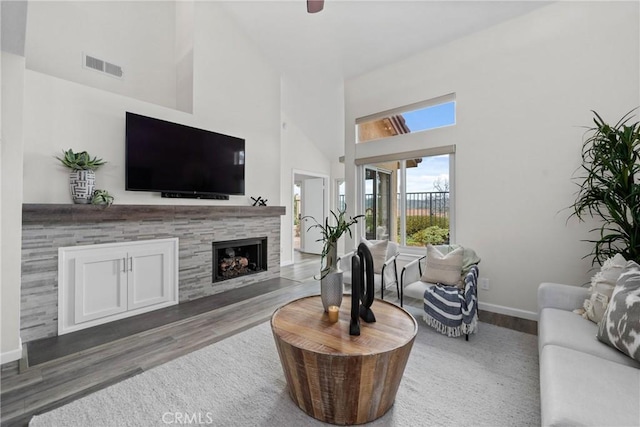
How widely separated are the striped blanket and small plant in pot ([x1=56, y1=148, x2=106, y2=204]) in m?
3.51

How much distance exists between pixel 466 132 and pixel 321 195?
406cm

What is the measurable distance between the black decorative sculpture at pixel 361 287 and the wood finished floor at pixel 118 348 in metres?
1.51

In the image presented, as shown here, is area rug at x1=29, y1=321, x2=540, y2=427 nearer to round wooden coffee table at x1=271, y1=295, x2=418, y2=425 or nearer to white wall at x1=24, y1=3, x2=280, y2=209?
round wooden coffee table at x1=271, y1=295, x2=418, y2=425

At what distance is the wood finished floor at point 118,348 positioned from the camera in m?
1.81

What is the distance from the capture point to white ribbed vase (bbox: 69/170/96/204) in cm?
275

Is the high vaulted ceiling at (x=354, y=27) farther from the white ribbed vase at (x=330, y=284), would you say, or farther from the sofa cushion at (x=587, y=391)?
the sofa cushion at (x=587, y=391)

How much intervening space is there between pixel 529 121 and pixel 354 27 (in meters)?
2.42

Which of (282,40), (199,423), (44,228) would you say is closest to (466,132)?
(282,40)

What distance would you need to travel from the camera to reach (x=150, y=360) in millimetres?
2215

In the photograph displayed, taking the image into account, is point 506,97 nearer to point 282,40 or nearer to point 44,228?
point 282,40

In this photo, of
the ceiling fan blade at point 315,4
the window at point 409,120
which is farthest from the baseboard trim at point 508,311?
the ceiling fan blade at point 315,4

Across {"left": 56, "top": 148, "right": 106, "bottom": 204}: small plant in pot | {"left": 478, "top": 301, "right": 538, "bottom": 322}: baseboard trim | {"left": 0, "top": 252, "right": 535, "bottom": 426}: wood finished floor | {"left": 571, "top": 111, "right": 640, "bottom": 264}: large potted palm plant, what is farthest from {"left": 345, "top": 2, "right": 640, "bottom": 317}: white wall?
{"left": 56, "top": 148, "right": 106, "bottom": 204}: small plant in pot
